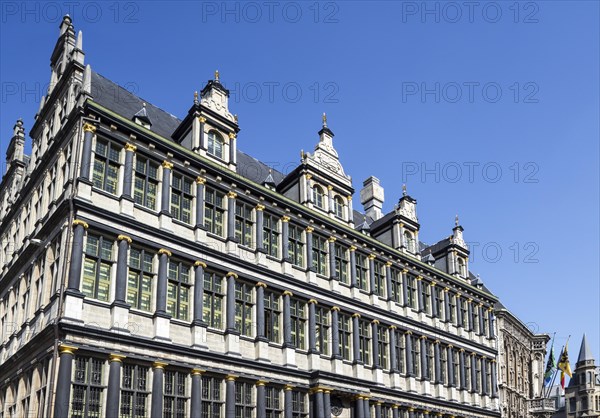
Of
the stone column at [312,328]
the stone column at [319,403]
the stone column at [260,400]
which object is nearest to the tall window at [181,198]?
the stone column at [260,400]

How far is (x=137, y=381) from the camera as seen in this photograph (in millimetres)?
23297

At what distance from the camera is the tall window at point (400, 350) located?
35500 millimetres

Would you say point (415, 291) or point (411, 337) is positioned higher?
point (415, 291)

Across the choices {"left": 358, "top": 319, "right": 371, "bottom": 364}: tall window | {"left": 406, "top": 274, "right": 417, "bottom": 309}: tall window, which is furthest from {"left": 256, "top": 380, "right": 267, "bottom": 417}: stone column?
{"left": 406, "top": 274, "right": 417, "bottom": 309}: tall window

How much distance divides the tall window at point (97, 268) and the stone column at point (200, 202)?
13.8 feet

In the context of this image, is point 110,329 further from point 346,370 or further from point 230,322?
point 346,370

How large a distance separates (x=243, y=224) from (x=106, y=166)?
670cm

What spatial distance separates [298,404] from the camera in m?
28.9

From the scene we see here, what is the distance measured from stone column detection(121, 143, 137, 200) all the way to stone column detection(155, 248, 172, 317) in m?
2.42

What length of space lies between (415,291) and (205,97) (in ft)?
53.7

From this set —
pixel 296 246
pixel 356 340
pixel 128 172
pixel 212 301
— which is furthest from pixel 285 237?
pixel 128 172

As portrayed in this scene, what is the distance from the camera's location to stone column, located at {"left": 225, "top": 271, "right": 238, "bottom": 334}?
88.3 feet

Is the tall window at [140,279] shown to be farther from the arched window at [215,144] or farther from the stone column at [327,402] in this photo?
the stone column at [327,402]

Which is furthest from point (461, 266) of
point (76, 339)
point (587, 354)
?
point (587, 354)
